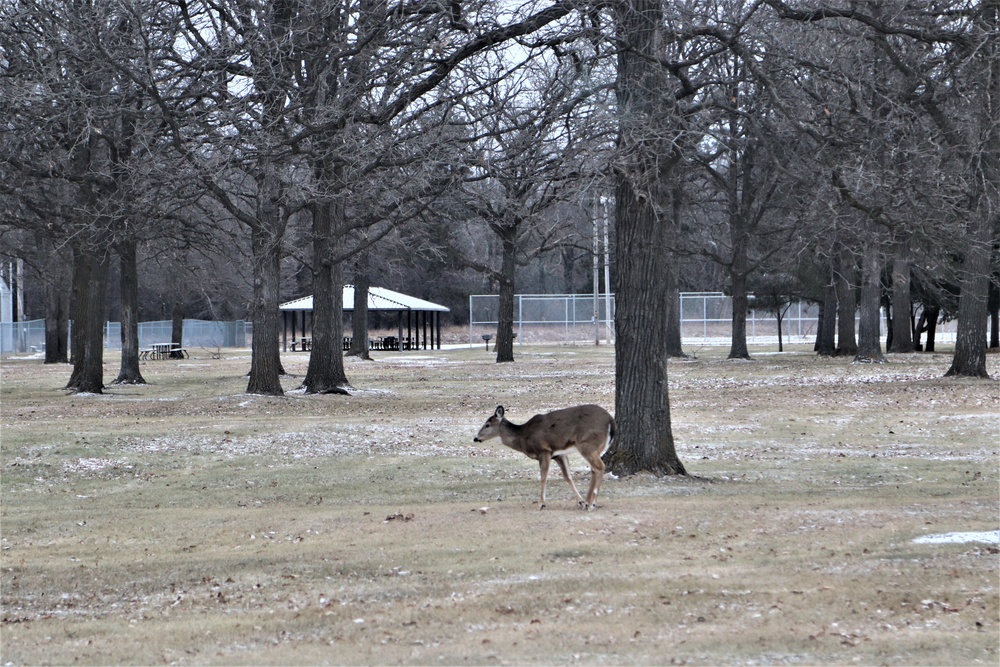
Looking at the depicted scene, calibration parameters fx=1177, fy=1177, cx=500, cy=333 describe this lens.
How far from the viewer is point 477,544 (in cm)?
1099

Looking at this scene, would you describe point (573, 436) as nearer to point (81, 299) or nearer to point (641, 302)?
point (641, 302)

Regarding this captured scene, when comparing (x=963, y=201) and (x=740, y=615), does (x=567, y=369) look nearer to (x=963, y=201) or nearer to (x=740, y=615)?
(x=963, y=201)

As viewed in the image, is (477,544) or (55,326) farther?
(55,326)

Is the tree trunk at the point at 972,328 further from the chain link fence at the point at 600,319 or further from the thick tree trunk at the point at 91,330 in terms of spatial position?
the chain link fence at the point at 600,319

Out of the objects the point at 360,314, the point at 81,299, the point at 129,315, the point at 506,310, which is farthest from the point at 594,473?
the point at 360,314

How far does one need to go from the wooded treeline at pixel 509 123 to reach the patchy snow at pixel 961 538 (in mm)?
4359

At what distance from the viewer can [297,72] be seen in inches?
786

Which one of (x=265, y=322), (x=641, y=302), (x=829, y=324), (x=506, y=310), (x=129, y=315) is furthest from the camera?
(x=506, y=310)

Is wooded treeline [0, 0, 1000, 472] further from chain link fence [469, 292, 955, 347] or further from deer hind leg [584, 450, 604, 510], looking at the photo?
chain link fence [469, 292, 955, 347]

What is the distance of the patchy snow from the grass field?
20cm

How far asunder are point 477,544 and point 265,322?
1790 centimetres

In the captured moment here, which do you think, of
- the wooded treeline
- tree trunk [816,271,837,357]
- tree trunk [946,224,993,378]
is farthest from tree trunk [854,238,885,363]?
the wooded treeline

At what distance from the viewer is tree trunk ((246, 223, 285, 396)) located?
89.6ft

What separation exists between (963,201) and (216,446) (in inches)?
478
